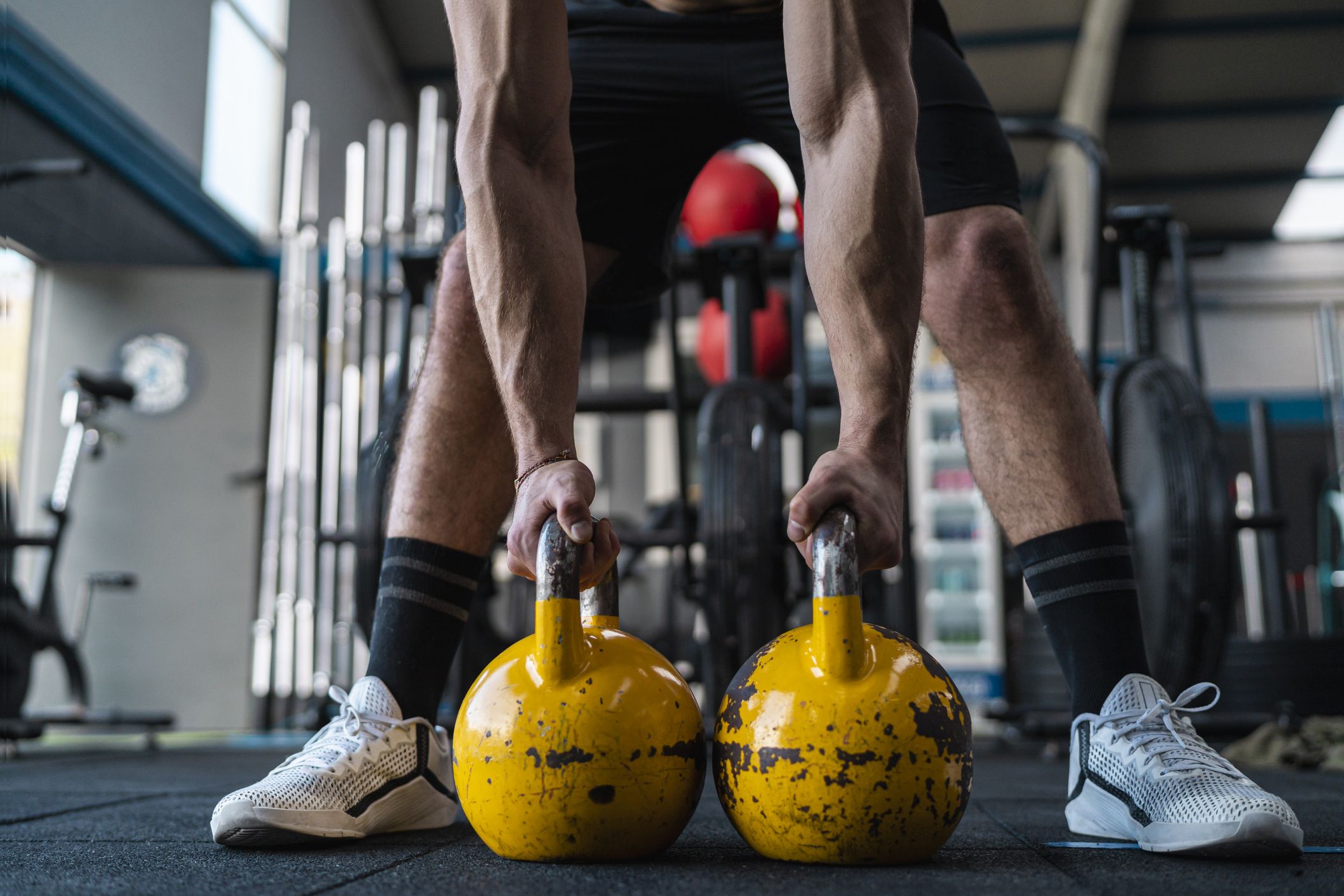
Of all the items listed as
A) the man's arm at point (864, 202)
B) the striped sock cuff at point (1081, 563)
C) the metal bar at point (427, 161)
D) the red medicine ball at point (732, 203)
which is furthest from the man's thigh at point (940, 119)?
the metal bar at point (427, 161)

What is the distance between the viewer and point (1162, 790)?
89 cm

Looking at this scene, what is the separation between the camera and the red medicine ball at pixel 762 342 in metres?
3.51

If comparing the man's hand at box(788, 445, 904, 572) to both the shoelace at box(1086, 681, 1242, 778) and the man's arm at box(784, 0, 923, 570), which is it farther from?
the shoelace at box(1086, 681, 1242, 778)

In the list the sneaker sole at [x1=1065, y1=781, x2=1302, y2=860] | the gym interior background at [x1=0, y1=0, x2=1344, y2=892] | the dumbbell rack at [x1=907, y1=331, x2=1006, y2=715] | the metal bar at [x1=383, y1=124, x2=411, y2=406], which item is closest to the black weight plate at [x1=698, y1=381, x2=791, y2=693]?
the gym interior background at [x1=0, y1=0, x2=1344, y2=892]

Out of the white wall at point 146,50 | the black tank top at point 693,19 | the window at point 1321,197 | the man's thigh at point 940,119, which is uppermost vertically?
the window at point 1321,197

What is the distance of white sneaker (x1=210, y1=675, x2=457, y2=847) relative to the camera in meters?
0.89

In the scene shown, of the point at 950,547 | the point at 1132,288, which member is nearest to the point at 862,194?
the point at 1132,288

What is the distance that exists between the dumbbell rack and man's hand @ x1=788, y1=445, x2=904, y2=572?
565 centimetres

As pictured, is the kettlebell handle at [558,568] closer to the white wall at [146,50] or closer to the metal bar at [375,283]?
the metal bar at [375,283]

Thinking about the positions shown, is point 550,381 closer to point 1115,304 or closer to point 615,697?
point 615,697

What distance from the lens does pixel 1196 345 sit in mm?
2918

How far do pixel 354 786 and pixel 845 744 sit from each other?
1.51 feet

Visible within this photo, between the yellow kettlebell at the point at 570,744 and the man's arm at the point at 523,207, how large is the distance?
0.56 ft

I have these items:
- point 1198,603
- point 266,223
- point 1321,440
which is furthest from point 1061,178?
point 1198,603
